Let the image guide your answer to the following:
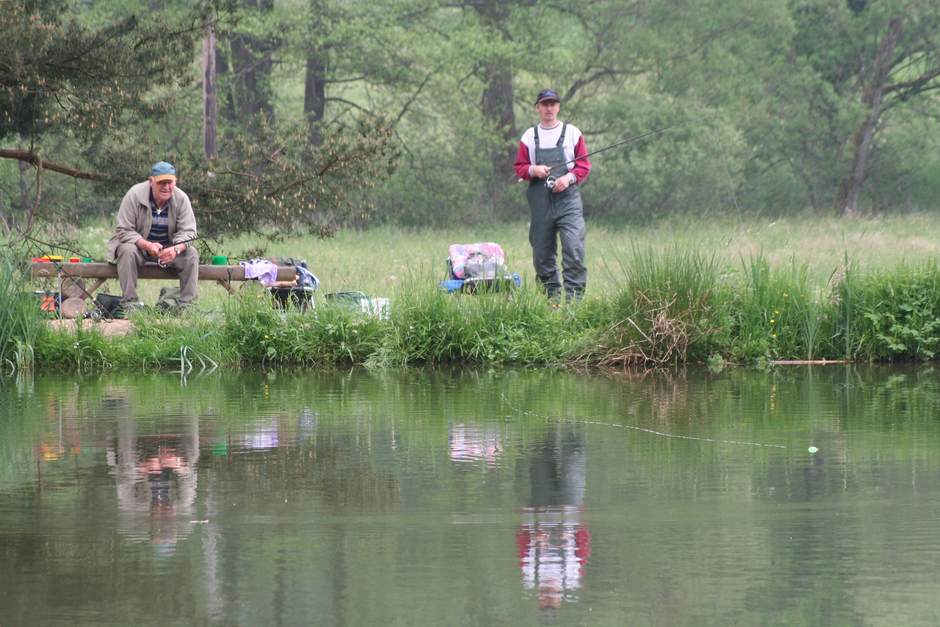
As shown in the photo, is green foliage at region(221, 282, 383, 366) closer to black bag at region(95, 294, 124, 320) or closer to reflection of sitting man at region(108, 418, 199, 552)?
black bag at region(95, 294, 124, 320)

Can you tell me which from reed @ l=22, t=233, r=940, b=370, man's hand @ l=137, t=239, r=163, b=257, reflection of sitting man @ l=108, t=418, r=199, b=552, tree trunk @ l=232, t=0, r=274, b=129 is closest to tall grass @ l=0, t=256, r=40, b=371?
reed @ l=22, t=233, r=940, b=370

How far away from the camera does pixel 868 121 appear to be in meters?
36.4

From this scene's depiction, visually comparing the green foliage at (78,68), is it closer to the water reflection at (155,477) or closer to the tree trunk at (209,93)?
the water reflection at (155,477)

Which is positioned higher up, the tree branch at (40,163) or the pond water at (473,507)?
the tree branch at (40,163)

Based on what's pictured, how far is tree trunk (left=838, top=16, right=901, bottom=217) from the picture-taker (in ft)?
118

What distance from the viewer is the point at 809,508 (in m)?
6.46

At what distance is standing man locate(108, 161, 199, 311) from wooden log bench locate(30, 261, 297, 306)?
4.0 inches

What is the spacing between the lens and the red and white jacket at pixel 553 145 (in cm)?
1385

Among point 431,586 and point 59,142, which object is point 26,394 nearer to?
point 431,586

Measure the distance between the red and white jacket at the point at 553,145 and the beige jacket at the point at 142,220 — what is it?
2784 mm

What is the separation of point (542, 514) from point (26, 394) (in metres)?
5.28

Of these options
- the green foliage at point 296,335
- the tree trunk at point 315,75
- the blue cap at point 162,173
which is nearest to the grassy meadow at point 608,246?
the green foliage at point 296,335

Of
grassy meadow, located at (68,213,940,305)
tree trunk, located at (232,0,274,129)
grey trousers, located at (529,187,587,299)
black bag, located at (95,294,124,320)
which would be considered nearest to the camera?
black bag, located at (95,294,124,320)

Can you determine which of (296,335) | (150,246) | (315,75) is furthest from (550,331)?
(315,75)
